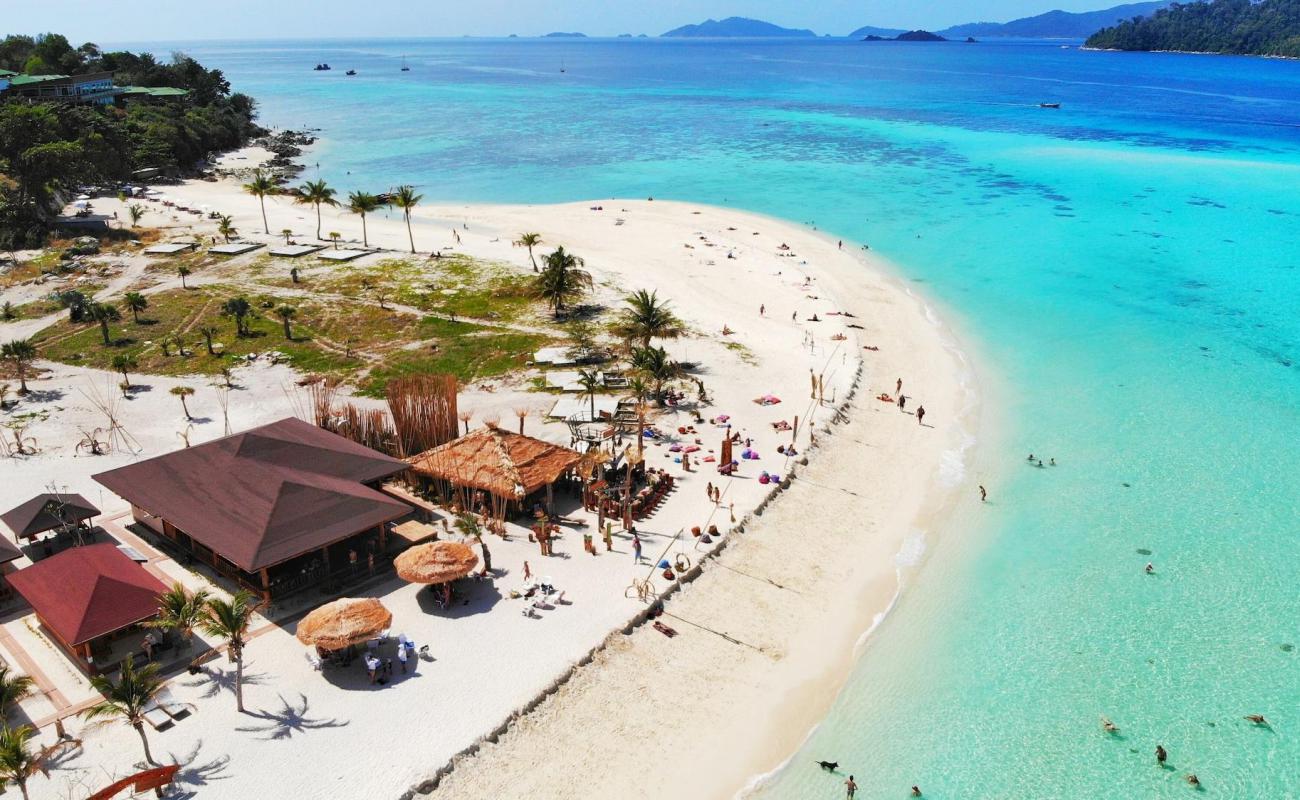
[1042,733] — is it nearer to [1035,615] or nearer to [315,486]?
[1035,615]

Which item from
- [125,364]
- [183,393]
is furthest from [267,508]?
[125,364]

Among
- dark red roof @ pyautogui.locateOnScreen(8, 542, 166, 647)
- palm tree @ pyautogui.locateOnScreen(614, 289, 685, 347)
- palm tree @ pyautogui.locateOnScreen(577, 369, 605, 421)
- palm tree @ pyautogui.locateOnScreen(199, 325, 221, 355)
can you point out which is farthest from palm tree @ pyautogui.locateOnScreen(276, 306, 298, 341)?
dark red roof @ pyautogui.locateOnScreen(8, 542, 166, 647)

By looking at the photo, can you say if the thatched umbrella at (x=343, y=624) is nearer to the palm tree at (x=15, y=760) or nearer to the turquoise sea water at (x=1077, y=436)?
the palm tree at (x=15, y=760)

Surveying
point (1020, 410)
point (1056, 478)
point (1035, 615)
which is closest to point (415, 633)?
point (1035, 615)

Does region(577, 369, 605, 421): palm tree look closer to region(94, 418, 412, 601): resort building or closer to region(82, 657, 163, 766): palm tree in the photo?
region(94, 418, 412, 601): resort building

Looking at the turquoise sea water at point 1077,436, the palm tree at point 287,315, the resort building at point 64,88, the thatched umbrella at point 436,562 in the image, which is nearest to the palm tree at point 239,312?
the palm tree at point 287,315

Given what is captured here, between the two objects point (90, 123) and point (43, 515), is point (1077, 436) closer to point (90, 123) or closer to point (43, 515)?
point (43, 515)
